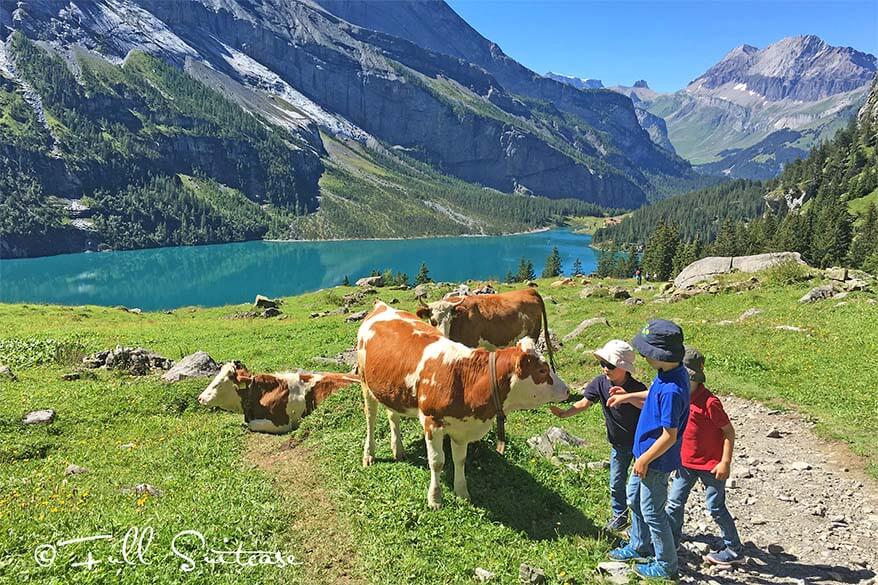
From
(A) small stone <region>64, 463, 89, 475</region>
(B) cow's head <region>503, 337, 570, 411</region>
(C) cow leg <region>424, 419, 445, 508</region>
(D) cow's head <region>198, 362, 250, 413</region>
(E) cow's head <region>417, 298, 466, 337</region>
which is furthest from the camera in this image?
(E) cow's head <region>417, 298, 466, 337</region>

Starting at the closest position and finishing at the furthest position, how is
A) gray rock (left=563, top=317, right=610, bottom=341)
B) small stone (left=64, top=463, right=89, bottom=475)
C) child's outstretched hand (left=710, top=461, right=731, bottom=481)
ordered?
child's outstretched hand (left=710, top=461, right=731, bottom=481), small stone (left=64, top=463, right=89, bottom=475), gray rock (left=563, top=317, right=610, bottom=341)

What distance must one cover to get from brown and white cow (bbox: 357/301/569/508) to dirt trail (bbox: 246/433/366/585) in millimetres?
1286

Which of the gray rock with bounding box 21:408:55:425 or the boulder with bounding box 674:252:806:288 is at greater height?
the boulder with bounding box 674:252:806:288

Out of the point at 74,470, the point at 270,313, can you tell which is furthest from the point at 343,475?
the point at 270,313

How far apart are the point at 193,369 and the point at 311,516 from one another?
9.50 metres

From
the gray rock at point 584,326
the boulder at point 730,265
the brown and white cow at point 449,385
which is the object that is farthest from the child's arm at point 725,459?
the boulder at point 730,265

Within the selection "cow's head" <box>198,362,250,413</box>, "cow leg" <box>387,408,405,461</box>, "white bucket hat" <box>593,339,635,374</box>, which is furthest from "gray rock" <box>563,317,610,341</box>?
"white bucket hat" <box>593,339,635,374</box>

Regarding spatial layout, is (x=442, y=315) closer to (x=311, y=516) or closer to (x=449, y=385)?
(x=449, y=385)

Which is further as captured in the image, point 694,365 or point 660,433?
point 694,365

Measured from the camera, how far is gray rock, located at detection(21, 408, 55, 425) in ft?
37.5

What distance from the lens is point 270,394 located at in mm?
12680

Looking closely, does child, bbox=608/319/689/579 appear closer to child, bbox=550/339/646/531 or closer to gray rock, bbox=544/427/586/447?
child, bbox=550/339/646/531

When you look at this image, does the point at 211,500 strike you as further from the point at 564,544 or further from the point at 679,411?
the point at 679,411

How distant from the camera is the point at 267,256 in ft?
607
